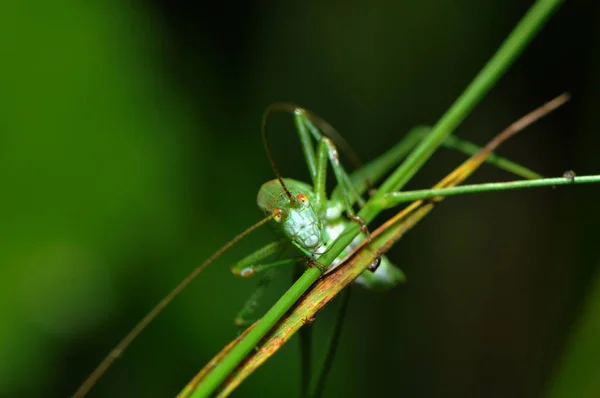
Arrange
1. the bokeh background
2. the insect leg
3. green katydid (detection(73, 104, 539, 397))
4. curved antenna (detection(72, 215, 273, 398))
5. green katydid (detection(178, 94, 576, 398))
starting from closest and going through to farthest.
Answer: curved antenna (detection(72, 215, 273, 398))
green katydid (detection(178, 94, 576, 398))
green katydid (detection(73, 104, 539, 397))
the insect leg
the bokeh background

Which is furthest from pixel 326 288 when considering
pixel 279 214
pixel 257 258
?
pixel 257 258

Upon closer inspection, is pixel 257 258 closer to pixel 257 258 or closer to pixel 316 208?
pixel 257 258

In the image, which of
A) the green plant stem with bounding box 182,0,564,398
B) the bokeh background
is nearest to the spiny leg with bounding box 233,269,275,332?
the green plant stem with bounding box 182,0,564,398

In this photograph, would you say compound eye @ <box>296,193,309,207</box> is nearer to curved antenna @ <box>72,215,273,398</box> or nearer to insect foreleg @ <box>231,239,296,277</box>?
insect foreleg @ <box>231,239,296,277</box>

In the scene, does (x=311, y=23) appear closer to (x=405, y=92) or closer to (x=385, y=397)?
(x=405, y=92)

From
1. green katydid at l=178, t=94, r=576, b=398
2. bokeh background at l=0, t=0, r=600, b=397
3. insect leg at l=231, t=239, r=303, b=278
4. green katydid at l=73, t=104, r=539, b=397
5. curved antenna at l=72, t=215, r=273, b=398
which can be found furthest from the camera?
bokeh background at l=0, t=0, r=600, b=397

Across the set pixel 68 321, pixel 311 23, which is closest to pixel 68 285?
pixel 68 321
